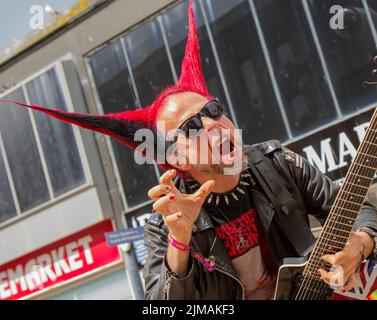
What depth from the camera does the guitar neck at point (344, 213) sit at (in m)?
2.30

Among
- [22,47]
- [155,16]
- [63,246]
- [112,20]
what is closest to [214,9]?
[155,16]

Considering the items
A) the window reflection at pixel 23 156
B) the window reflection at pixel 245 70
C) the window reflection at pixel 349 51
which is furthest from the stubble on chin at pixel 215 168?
the window reflection at pixel 23 156

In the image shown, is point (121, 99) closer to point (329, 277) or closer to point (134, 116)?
point (134, 116)

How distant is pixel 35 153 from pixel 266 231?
9.61 metres

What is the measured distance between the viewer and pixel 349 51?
314 inches

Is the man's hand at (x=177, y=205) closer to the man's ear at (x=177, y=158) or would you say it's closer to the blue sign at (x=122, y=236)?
the man's ear at (x=177, y=158)

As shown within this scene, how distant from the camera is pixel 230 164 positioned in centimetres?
246

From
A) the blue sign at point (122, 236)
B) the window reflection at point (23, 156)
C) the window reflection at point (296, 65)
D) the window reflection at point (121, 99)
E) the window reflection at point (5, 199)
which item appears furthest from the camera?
the window reflection at point (5, 199)

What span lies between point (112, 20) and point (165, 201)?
8506 mm

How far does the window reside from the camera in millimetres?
11297

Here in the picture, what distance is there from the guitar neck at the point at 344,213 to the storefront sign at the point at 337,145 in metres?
5.61

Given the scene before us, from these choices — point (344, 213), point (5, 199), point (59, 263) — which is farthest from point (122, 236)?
point (5, 199)

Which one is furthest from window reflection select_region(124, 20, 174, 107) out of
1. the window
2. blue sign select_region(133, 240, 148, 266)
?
blue sign select_region(133, 240, 148, 266)
